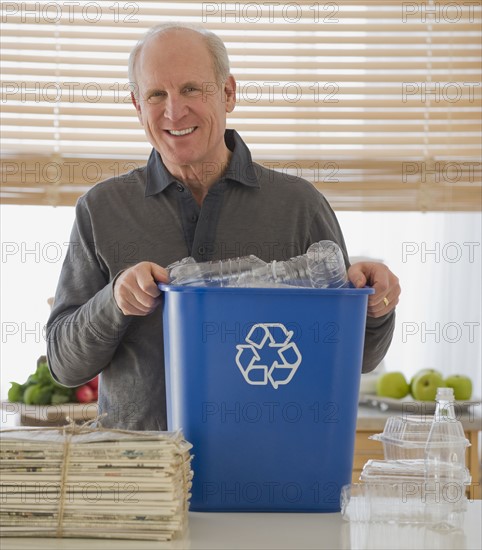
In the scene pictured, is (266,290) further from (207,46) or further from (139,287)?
(207,46)

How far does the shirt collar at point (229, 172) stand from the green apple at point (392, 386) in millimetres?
1341

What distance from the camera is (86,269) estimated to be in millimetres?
1622

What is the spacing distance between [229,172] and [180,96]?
17 centimetres

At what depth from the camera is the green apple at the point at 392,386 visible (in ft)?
9.34

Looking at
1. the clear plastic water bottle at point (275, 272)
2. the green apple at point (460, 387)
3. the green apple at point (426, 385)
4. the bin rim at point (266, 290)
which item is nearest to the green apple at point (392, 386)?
the green apple at point (426, 385)

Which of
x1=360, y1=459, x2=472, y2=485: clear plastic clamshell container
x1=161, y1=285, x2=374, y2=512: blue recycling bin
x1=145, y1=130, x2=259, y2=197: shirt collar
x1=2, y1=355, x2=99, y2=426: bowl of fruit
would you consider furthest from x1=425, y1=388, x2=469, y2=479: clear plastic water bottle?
x1=2, y1=355, x2=99, y2=426: bowl of fruit

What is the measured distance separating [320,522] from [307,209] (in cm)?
69

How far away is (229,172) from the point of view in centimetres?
167

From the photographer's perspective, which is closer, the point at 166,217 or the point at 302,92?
the point at 166,217

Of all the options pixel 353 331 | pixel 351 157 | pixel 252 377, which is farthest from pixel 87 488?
pixel 351 157

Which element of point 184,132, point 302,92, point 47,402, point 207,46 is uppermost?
point 302,92

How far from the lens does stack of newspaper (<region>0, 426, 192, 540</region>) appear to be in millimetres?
1071

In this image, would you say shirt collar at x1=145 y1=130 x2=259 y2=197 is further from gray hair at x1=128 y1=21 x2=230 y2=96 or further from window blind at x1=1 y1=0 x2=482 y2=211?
window blind at x1=1 y1=0 x2=482 y2=211

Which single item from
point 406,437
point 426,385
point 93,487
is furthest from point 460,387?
point 93,487
